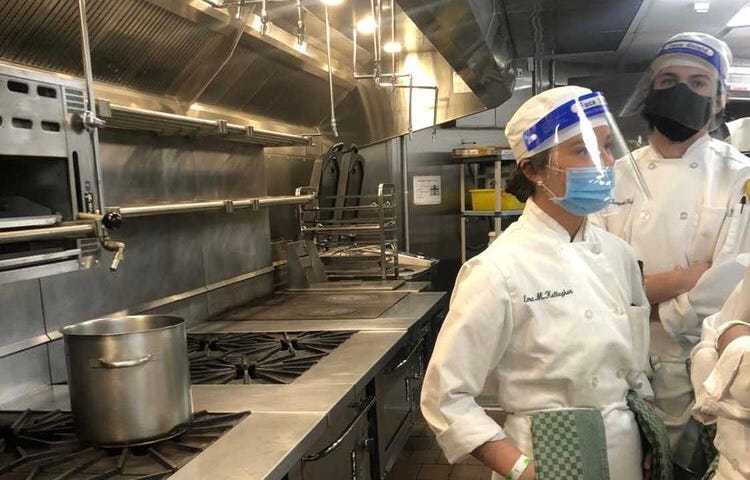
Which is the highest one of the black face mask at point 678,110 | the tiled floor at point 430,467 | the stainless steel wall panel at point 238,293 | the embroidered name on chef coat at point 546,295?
the black face mask at point 678,110

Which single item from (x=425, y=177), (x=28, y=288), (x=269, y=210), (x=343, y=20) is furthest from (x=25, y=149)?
(x=425, y=177)

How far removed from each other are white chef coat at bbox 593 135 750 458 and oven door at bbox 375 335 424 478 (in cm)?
82

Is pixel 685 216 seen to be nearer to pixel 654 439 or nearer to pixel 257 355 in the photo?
pixel 654 439

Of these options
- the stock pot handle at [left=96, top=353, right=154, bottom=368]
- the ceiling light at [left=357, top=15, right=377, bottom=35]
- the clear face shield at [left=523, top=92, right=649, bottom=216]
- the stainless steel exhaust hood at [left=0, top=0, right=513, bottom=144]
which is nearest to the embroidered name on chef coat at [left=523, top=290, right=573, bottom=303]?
the clear face shield at [left=523, top=92, right=649, bottom=216]

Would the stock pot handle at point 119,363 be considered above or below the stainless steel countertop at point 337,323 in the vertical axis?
above

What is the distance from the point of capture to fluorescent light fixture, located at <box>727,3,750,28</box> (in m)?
3.83

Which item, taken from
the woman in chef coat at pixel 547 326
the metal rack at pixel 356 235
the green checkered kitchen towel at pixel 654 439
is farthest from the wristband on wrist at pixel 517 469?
the metal rack at pixel 356 235

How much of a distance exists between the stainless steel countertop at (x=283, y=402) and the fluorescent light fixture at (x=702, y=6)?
2.76m

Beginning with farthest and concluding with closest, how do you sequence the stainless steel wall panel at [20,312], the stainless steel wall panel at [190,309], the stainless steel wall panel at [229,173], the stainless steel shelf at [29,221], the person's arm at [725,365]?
1. the stainless steel wall panel at [229,173]
2. the stainless steel wall panel at [190,309]
3. the stainless steel wall panel at [20,312]
4. the stainless steel shelf at [29,221]
5. the person's arm at [725,365]

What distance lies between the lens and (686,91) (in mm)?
1637

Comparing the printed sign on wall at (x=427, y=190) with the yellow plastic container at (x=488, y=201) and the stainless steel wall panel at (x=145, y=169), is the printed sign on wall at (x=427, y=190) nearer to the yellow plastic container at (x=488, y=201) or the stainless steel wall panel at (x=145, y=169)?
the yellow plastic container at (x=488, y=201)

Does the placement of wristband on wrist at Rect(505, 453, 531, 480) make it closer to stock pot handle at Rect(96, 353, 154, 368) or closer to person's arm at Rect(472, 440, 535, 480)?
person's arm at Rect(472, 440, 535, 480)

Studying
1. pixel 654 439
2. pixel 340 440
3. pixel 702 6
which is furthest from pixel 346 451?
pixel 702 6

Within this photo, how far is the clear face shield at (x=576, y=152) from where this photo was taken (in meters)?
1.27
